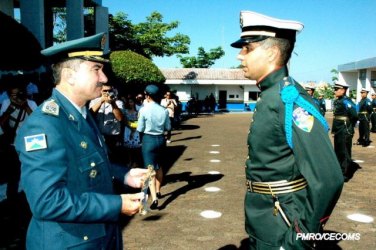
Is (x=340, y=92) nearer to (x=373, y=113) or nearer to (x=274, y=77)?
(x=274, y=77)

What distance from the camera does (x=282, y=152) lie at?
78.9 inches

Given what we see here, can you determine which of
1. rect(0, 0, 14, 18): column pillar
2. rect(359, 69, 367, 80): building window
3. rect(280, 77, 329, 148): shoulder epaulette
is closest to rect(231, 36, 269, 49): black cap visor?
rect(280, 77, 329, 148): shoulder epaulette

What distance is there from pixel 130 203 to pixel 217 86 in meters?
41.9

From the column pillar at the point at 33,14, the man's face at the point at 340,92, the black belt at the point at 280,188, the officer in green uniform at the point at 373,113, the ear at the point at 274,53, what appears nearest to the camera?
the black belt at the point at 280,188

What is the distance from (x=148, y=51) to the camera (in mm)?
28828

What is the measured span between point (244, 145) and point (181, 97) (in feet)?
95.3

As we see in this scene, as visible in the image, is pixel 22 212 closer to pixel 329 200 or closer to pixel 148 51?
pixel 329 200

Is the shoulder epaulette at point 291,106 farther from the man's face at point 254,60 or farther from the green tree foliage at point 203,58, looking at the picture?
the green tree foliage at point 203,58

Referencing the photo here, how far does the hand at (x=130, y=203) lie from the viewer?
1.78 meters

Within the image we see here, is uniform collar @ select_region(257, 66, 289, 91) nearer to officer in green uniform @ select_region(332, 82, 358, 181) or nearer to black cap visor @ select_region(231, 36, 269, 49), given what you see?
black cap visor @ select_region(231, 36, 269, 49)

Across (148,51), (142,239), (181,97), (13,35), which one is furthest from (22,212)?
(181,97)

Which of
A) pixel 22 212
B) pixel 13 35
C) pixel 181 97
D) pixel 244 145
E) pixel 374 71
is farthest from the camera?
pixel 181 97

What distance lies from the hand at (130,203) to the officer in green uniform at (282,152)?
0.83 m

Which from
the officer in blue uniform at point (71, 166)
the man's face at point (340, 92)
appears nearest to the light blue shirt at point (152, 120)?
the officer in blue uniform at point (71, 166)
